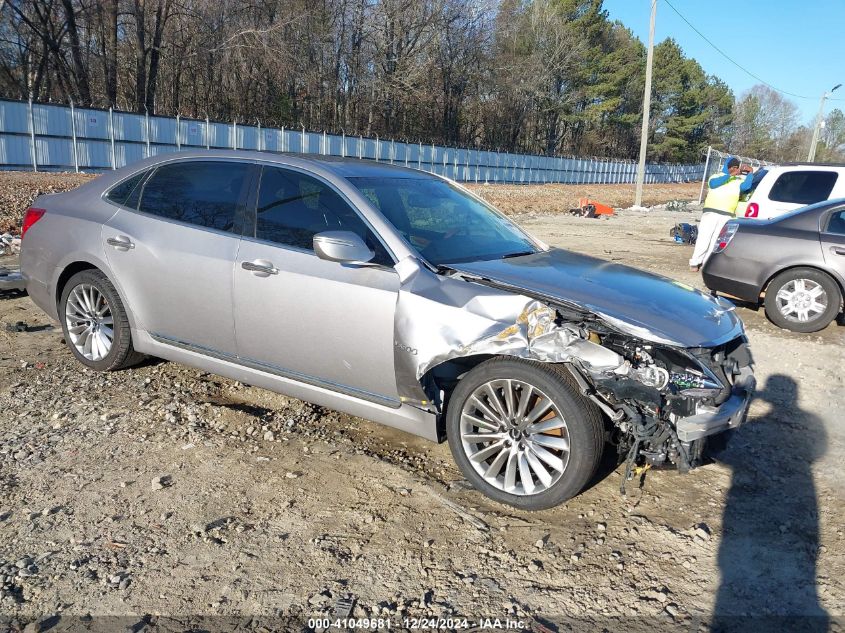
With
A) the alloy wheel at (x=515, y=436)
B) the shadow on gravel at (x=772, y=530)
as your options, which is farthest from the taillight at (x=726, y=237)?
the alloy wheel at (x=515, y=436)

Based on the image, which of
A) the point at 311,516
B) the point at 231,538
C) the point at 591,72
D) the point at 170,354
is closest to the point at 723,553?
the point at 311,516

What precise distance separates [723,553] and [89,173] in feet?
86.3

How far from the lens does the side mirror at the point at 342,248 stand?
12.3 feet

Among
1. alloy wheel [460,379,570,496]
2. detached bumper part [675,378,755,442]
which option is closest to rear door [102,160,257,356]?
alloy wheel [460,379,570,496]

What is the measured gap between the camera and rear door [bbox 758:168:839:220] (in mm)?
10406

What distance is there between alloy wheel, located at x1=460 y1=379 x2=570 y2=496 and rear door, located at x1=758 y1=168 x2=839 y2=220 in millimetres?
8588

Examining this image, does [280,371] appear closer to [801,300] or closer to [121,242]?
[121,242]

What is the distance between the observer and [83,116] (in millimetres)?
25328

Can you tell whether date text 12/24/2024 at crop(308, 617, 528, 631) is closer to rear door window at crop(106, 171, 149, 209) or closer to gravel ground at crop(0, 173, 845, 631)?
gravel ground at crop(0, 173, 845, 631)

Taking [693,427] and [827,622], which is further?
[693,427]

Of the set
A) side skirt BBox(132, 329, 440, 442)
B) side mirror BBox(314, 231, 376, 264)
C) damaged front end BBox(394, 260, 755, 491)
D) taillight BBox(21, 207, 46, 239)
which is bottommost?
side skirt BBox(132, 329, 440, 442)

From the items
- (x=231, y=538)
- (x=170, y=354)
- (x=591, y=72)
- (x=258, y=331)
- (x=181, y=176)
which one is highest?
(x=591, y=72)

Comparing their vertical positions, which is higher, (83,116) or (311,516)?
(83,116)

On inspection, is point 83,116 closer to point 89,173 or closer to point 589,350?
point 89,173
